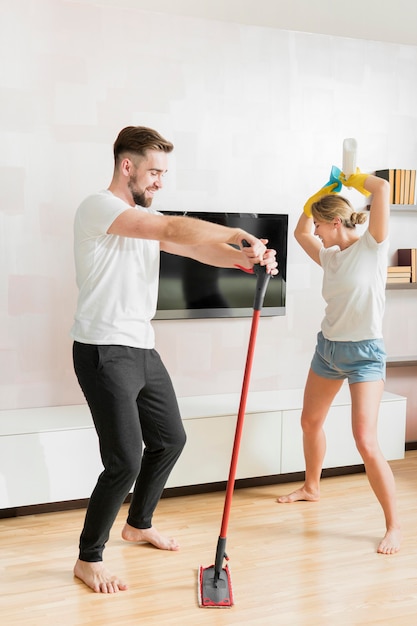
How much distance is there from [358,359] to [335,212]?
25.1 inches

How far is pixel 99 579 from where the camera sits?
2.63m

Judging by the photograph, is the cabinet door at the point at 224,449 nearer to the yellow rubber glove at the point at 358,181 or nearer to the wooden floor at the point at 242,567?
the wooden floor at the point at 242,567

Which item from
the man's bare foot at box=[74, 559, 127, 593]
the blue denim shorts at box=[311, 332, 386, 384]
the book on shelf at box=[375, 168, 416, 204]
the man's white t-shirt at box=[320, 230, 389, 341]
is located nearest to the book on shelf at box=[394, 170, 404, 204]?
the book on shelf at box=[375, 168, 416, 204]

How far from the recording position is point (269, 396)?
411 cm

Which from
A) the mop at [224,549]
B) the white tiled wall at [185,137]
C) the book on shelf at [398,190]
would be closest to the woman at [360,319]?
the mop at [224,549]

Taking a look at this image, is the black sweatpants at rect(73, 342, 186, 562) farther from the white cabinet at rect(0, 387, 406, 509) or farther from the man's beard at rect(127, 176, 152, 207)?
the white cabinet at rect(0, 387, 406, 509)

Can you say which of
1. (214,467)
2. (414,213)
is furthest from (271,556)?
(414,213)

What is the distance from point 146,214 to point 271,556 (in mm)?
1470

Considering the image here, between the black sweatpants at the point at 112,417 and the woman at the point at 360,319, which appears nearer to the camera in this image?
the black sweatpants at the point at 112,417

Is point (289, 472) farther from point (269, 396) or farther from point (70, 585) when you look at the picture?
point (70, 585)

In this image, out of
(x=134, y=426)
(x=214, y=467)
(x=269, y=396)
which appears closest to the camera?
(x=134, y=426)

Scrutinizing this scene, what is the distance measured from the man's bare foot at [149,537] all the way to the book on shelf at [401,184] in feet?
7.68

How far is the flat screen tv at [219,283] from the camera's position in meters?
3.92

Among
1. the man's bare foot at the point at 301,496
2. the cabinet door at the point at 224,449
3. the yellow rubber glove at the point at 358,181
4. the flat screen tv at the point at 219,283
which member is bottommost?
the man's bare foot at the point at 301,496
